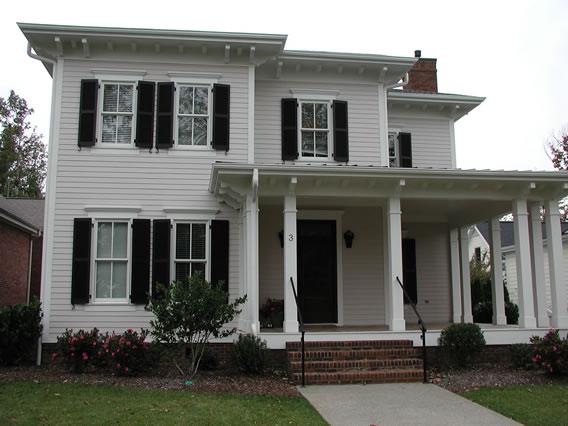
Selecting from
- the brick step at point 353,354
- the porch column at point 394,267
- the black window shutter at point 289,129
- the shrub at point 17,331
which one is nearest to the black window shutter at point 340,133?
the black window shutter at point 289,129

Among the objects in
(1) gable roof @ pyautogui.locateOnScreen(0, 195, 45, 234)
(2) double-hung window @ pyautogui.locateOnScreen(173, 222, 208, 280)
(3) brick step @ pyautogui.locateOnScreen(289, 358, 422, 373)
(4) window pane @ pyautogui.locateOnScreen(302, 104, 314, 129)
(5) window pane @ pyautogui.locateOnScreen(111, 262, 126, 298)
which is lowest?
(3) brick step @ pyautogui.locateOnScreen(289, 358, 422, 373)

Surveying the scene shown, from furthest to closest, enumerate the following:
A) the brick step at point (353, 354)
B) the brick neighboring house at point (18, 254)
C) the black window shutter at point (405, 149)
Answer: the brick neighboring house at point (18, 254) < the black window shutter at point (405, 149) < the brick step at point (353, 354)

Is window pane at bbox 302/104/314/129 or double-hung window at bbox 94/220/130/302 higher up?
window pane at bbox 302/104/314/129

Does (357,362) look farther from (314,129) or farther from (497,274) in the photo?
(314,129)

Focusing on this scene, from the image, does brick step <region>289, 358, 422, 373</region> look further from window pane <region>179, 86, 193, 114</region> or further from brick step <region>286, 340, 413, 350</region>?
window pane <region>179, 86, 193, 114</region>

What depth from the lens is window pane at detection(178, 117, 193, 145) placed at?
1162 cm

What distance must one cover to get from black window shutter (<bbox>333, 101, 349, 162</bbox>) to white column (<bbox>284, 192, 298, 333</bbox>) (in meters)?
2.61

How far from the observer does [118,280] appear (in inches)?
435

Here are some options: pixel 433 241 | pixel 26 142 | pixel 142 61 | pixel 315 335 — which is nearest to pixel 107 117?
pixel 142 61

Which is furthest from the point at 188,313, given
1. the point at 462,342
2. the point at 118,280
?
the point at 462,342

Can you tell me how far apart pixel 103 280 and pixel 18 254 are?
997 cm

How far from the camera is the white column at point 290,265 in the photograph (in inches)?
388

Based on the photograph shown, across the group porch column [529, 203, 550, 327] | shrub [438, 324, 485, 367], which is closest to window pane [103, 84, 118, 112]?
shrub [438, 324, 485, 367]

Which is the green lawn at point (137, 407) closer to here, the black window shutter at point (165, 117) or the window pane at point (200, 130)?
the black window shutter at point (165, 117)
